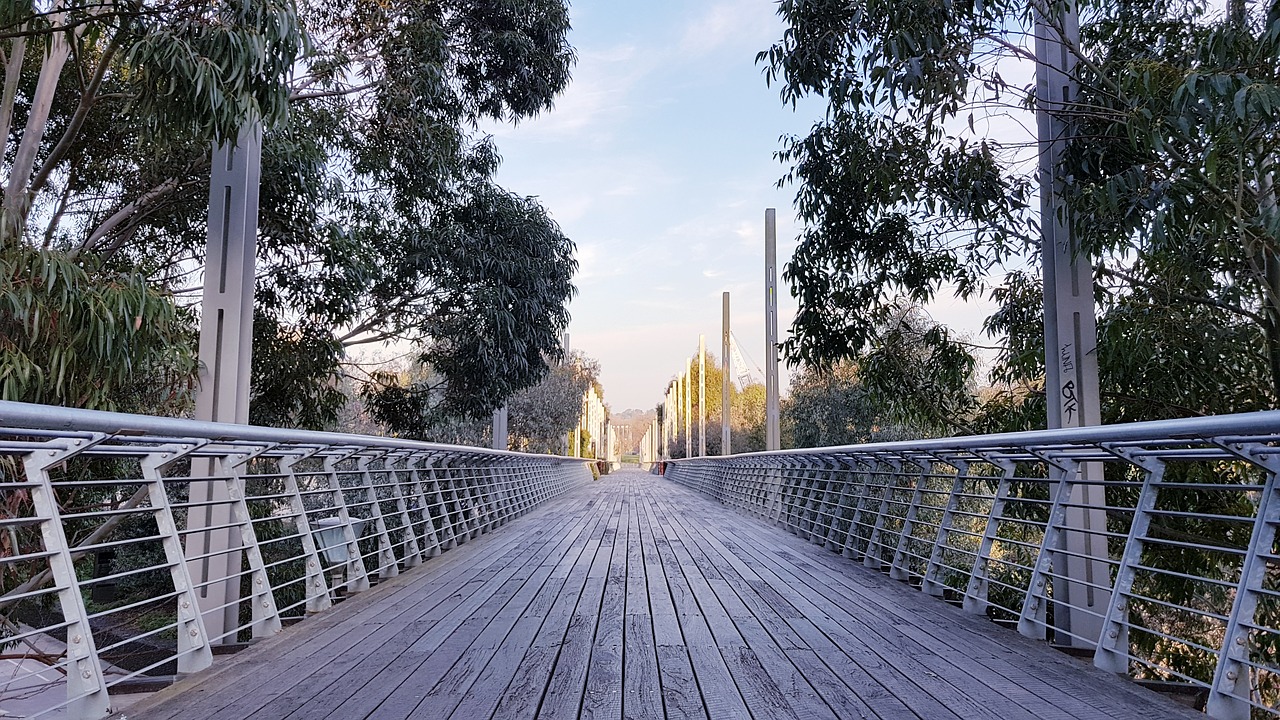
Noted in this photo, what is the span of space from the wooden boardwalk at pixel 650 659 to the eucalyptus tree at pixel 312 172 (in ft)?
7.54

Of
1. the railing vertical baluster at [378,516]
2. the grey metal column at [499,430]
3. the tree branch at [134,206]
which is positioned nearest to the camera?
the railing vertical baluster at [378,516]

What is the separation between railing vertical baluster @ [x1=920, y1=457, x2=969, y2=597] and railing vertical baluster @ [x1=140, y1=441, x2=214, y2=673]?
353 cm

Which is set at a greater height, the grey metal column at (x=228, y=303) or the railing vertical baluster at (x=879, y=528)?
the grey metal column at (x=228, y=303)

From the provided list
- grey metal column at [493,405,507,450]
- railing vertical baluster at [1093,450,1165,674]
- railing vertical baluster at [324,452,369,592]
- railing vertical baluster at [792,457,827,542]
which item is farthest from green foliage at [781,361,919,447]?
railing vertical baluster at [1093,450,1165,674]

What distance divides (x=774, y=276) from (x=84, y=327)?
13.4 meters

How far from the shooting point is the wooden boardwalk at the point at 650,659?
8.80 feet

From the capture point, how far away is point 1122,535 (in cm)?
324

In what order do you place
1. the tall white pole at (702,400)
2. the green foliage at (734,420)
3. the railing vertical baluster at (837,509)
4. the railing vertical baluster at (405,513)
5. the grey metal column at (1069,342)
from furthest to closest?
the green foliage at (734,420), the tall white pole at (702,400), the railing vertical baluster at (837,509), the railing vertical baluster at (405,513), the grey metal column at (1069,342)

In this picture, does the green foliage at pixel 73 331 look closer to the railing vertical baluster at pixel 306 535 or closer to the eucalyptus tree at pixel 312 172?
the eucalyptus tree at pixel 312 172

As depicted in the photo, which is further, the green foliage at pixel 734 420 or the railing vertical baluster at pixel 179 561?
the green foliage at pixel 734 420

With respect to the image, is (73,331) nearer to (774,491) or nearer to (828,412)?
(774,491)

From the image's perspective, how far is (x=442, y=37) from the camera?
9375 mm

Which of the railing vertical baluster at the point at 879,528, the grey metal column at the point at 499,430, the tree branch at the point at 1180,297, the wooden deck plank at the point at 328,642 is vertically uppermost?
the tree branch at the point at 1180,297

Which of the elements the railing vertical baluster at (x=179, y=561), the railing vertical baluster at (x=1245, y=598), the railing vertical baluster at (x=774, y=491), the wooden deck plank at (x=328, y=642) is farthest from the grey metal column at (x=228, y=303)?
the railing vertical baluster at (x=774, y=491)
